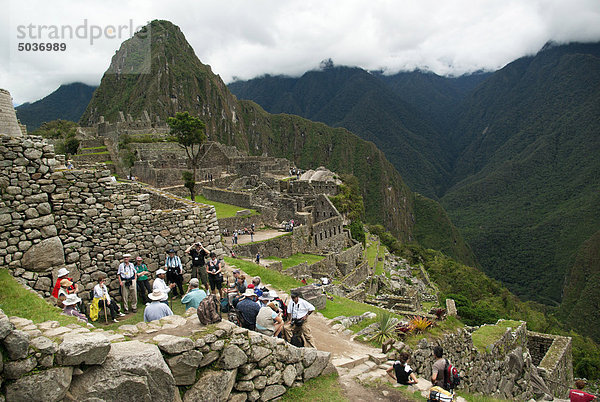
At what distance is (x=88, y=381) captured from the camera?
4.30 m

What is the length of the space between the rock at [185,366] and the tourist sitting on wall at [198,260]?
4539 mm

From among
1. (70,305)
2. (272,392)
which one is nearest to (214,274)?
(70,305)

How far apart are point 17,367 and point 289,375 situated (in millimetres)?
4217

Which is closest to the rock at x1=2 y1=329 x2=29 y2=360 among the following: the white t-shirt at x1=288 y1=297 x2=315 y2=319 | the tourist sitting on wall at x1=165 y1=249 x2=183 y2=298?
the white t-shirt at x1=288 y1=297 x2=315 y2=319

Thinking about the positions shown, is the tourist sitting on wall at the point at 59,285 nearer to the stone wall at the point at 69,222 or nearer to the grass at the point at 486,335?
the stone wall at the point at 69,222

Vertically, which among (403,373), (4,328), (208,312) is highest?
(4,328)

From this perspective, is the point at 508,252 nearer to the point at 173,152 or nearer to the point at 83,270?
the point at 173,152

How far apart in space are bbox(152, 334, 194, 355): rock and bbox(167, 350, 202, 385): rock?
8cm

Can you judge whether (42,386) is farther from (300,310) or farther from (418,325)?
(418,325)

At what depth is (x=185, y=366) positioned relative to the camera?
5164 millimetres

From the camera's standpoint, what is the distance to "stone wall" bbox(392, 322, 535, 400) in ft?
35.4

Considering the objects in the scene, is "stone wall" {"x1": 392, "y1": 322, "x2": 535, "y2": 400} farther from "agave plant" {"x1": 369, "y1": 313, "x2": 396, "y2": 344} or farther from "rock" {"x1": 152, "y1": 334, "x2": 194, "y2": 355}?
"rock" {"x1": 152, "y1": 334, "x2": 194, "y2": 355}

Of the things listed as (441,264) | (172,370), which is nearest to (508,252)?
(441,264)

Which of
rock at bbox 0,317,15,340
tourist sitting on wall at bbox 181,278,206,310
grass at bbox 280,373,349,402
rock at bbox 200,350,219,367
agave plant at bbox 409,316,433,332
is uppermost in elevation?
rock at bbox 0,317,15,340
